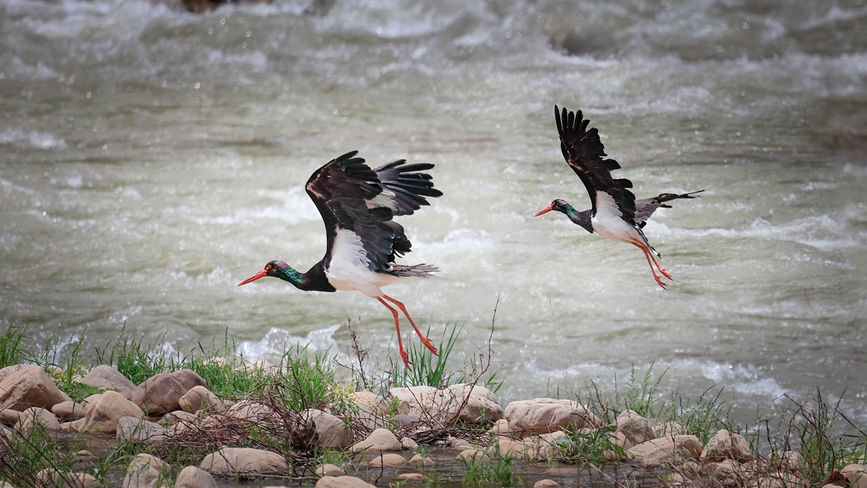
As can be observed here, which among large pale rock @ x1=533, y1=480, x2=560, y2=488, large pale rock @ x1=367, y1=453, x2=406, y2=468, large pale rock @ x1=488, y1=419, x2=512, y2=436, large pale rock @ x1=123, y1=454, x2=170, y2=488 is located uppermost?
large pale rock @ x1=123, y1=454, x2=170, y2=488

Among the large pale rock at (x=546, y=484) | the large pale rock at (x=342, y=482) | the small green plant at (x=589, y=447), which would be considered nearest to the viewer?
the large pale rock at (x=342, y=482)

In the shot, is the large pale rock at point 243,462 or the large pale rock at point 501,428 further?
the large pale rock at point 501,428

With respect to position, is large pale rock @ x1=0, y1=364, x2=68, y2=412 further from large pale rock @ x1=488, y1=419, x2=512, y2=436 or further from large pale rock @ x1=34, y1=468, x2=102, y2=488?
large pale rock @ x1=488, y1=419, x2=512, y2=436

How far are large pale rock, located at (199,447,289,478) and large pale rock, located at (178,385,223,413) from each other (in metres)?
0.69

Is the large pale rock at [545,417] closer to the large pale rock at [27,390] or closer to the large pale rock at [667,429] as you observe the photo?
the large pale rock at [667,429]

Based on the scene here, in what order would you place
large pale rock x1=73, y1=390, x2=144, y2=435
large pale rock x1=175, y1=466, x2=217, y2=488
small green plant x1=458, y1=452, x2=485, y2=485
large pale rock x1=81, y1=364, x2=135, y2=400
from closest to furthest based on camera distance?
large pale rock x1=175, y1=466, x2=217, y2=488
small green plant x1=458, y1=452, x2=485, y2=485
large pale rock x1=73, y1=390, x2=144, y2=435
large pale rock x1=81, y1=364, x2=135, y2=400

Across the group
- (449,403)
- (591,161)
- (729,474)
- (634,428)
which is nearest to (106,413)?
(449,403)

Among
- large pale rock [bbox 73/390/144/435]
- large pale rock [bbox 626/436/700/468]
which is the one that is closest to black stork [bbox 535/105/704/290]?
large pale rock [bbox 626/436/700/468]

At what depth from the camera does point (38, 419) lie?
3.31m

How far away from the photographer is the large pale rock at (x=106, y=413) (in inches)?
133

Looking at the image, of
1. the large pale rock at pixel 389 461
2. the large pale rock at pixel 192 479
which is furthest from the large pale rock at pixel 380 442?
the large pale rock at pixel 192 479

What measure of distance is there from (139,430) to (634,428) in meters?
1.81

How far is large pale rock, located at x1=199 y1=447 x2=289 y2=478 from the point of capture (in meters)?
2.82

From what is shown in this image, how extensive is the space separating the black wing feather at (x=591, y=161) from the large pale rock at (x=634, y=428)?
0.81 m
